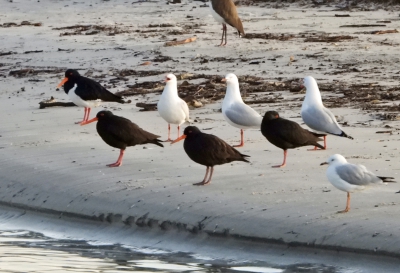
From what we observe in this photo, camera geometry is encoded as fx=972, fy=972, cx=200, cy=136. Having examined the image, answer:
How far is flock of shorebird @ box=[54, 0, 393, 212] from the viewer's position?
772cm

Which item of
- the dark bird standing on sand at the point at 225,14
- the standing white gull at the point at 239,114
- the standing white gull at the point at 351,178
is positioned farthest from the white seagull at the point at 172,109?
the dark bird standing on sand at the point at 225,14

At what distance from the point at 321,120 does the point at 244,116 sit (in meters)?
0.82

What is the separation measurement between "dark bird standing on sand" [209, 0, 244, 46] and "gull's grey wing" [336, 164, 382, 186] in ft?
33.0

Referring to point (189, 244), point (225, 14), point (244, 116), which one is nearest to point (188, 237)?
point (189, 244)

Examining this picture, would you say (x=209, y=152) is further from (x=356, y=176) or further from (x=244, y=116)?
(x=244, y=116)

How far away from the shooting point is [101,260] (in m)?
7.27

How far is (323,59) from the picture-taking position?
15.4m

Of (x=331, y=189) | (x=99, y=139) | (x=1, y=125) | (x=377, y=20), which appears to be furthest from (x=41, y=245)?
(x=377, y=20)

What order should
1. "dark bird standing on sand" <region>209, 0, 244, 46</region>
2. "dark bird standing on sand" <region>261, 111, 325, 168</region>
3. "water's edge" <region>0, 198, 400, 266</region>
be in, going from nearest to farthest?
"water's edge" <region>0, 198, 400, 266</region> → "dark bird standing on sand" <region>261, 111, 325, 168</region> → "dark bird standing on sand" <region>209, 0, 244, 46</region>

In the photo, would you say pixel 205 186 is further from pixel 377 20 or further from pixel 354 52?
pixel 377 20

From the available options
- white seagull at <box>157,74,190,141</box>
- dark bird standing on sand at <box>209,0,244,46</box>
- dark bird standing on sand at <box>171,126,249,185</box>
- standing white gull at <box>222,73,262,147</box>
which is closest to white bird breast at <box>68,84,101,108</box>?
white seagull at <box>157,74,190,141</box>

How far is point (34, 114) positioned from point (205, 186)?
15.0ft

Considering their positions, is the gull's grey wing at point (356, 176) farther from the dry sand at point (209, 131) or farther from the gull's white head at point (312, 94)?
the gull's white head at point (312, 94)

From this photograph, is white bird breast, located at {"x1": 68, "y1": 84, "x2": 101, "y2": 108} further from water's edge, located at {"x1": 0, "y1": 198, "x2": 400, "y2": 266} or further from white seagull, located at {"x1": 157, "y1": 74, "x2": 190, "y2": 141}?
water's edge, located at {"x1": 0, "y1": 198, "x2": 400, "y2": 266}
